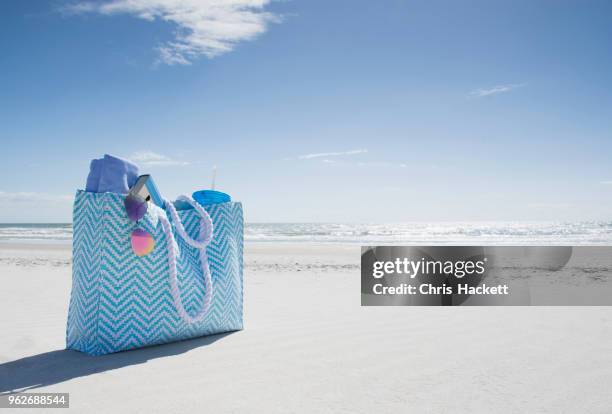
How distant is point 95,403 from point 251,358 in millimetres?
850

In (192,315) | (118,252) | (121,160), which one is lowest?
(192,315)

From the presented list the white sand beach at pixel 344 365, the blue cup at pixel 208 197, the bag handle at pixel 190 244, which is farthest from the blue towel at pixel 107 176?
the white sand beach at pixel 344 365

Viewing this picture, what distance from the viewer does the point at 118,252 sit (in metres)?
2.46

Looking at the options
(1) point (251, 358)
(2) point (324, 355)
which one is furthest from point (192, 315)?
(2) point (324, 355)

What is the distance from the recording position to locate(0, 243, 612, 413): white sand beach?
192 cm

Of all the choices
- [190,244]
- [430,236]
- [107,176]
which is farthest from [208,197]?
[430,236]

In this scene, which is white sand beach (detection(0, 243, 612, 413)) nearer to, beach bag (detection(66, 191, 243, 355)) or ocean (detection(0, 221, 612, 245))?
beach bag (detection(66, 191, 243, 355))

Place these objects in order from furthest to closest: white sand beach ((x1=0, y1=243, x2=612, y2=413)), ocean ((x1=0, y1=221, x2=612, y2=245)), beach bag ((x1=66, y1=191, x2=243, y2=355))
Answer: ocean ((x1=0, y1=221, x2=612, y2=245)) < beach bag ((x1=66, y1=191, x2=243, y2=355)) < white sand beach ((x1=0, y1=243, x2=612, y2=413))

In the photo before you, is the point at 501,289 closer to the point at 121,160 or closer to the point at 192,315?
the point at 192,315

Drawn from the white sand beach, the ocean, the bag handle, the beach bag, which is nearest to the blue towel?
the beach bag

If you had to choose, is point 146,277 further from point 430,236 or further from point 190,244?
point 430,236

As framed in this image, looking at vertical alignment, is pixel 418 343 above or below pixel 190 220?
below

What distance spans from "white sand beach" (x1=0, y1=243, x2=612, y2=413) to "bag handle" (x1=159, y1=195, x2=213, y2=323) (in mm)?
207

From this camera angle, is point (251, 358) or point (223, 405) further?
point (251, 358)
